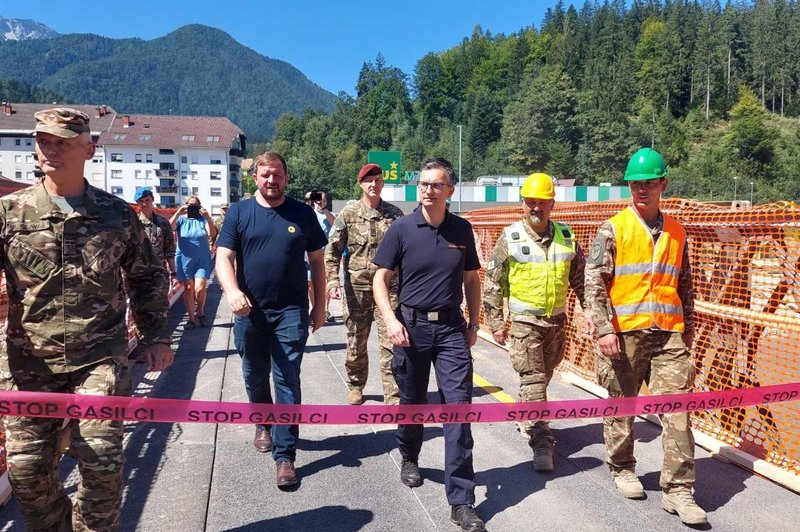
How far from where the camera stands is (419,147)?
120 metres

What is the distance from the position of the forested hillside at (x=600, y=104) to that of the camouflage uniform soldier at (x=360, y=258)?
3482 inches

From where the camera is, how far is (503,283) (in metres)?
4.55

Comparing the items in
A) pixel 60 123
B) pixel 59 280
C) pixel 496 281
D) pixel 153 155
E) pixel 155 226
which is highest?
pixel 153 155

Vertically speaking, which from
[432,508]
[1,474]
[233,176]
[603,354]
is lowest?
[432,508]

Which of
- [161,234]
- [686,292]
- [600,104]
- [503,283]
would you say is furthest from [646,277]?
[600,104]

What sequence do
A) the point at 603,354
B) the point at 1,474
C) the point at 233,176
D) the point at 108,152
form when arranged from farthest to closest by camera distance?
the point at 233,176 → the point at 108,152 → the point at 603,354 → the point at 1,474

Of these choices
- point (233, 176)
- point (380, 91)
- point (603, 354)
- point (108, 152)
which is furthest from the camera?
point (380, 91)

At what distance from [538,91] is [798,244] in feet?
376

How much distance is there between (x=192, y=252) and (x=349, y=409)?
21.5ft

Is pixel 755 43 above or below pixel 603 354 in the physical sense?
above

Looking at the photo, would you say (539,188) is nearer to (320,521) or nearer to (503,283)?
(503,283)

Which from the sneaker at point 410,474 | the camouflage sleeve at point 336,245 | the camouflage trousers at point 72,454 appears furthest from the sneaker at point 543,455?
the camouflage trousers at point 72,454

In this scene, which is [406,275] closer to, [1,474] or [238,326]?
[238,326]

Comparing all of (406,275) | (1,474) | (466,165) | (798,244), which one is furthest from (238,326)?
(466,165)
